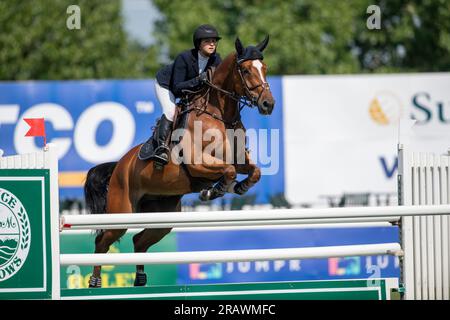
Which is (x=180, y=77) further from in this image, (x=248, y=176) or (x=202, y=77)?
(x=248, y=176)

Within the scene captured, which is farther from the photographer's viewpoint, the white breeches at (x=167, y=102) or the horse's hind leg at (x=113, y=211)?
the horse's hind leg at (x=113, y=211)

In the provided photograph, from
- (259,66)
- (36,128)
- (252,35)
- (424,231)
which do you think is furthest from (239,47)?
(252,35)

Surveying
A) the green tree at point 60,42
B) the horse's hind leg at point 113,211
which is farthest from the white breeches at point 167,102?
the green tree at point 60,42

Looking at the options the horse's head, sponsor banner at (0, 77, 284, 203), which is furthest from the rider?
sponsor banner at (0, 77, 284, 203)

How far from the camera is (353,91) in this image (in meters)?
12.9

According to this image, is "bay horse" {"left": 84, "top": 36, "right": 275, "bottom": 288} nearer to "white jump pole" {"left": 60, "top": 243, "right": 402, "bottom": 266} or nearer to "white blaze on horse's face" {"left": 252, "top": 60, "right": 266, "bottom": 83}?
"white blaze on horse's face" {"left": 252, "top": 60, "right": 266, "bottom": 83}

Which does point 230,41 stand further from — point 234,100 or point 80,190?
point 234,100

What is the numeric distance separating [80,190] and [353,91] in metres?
4.40

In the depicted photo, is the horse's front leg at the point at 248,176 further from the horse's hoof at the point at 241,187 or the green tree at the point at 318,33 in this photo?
the green tree at the point at 318,33

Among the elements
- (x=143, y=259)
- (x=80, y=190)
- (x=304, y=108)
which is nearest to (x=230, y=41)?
(x=304, y=108)

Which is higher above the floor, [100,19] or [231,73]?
[100,19]

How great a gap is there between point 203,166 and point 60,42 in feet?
43.7

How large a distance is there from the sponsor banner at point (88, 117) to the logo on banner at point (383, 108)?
1.75 m

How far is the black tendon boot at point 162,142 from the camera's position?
5.88 metres
